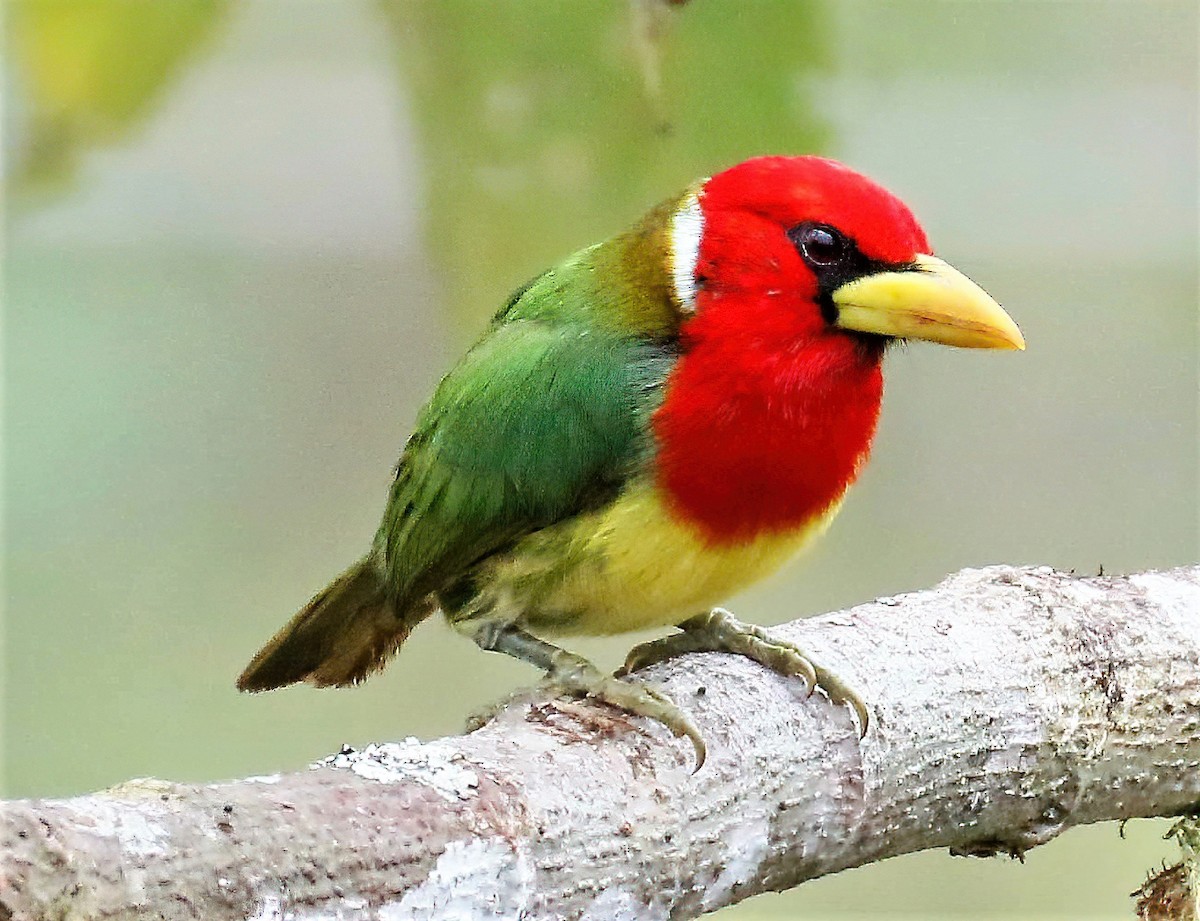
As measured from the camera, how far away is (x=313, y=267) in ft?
7.55

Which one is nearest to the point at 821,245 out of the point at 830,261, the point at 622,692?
the point at 830,261

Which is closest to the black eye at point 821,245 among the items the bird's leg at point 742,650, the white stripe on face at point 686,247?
the white stripe on face at point 686,247

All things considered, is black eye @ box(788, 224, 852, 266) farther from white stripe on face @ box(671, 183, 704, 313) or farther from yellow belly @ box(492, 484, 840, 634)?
yellow belly @ box(492, 484, 840, 634)

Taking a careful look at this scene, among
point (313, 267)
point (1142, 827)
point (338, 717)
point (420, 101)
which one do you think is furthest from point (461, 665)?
point (420, 101)

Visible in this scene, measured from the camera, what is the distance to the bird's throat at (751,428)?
1.43 meters

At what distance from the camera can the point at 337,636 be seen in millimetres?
1780

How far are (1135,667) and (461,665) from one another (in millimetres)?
1307

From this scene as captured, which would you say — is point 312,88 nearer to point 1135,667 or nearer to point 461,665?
point 461,665

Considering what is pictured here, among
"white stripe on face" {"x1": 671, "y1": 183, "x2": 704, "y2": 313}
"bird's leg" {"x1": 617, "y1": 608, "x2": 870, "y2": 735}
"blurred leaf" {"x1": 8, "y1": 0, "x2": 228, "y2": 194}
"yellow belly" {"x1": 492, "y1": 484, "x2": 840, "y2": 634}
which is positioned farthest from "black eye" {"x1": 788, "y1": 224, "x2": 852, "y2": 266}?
"blurred leaf" {"x1": 8, "y1": 0, "x2": 228, "y2": 194}

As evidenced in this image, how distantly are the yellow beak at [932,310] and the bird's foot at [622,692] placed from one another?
42 cm

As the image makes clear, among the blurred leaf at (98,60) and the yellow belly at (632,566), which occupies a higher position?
the blurred leaf at (98,60)

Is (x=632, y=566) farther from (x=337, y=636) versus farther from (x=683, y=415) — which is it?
(x=337, y=636)

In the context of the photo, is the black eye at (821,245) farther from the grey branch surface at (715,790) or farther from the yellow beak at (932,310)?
the grey branch surface at (715,790)

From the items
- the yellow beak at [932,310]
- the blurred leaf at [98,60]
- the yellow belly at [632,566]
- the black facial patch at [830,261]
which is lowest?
the yellow belly at [632,566]
